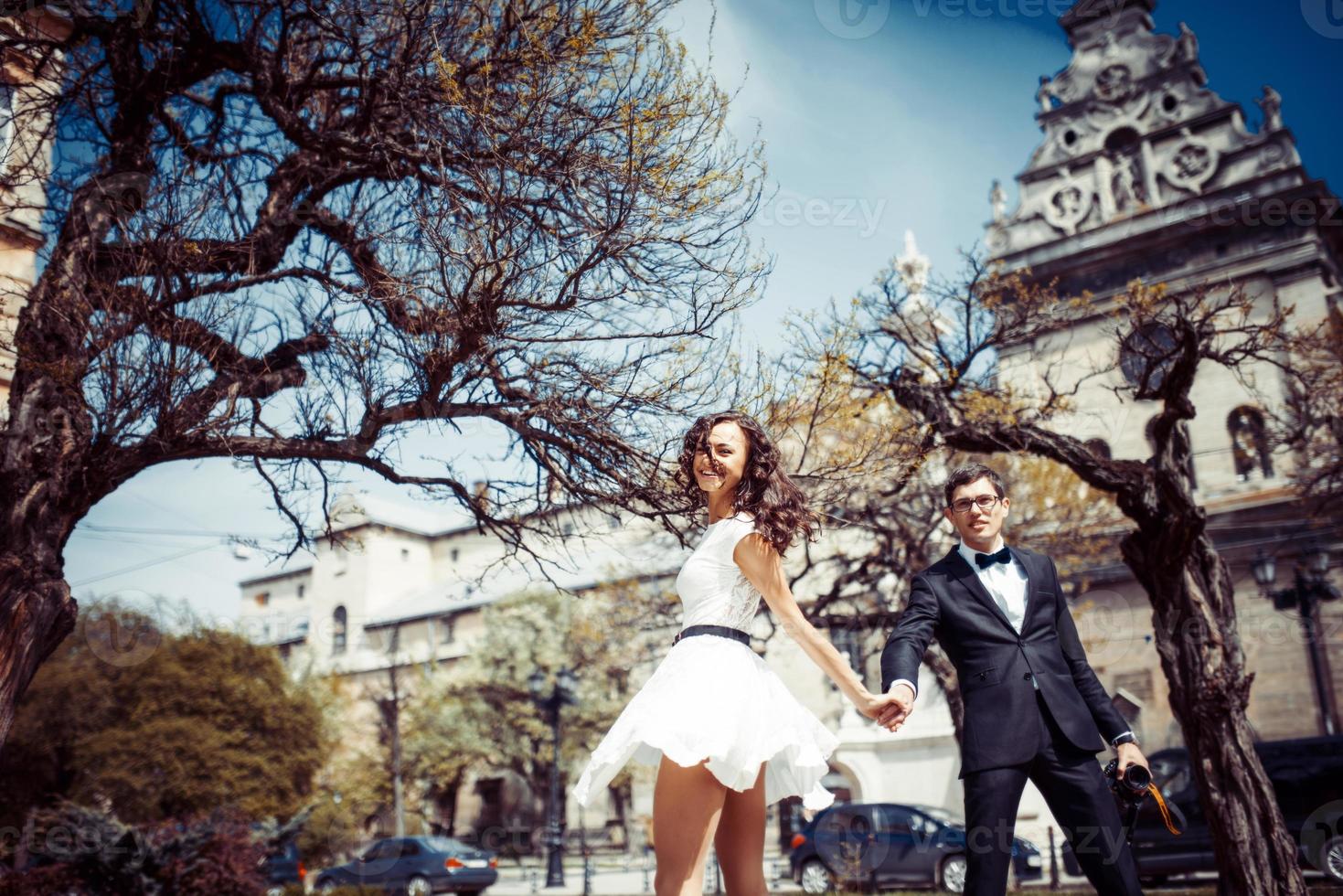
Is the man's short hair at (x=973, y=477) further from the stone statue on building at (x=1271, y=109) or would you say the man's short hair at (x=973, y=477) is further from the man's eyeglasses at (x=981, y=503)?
the stone statue on building at (x=1271, y=109)

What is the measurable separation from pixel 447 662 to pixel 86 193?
151ft

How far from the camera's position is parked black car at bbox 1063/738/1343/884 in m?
13.7

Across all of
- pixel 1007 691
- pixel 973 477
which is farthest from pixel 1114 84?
pixel 1007 691

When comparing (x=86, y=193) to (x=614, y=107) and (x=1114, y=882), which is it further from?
(x=1114, y=882)

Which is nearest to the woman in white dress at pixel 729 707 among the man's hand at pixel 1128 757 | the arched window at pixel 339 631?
the man's hand at pixel 1128 757

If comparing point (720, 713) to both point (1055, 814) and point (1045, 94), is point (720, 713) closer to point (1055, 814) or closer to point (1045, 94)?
point (1055, 814)

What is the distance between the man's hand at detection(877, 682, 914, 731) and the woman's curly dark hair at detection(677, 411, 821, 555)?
696mm

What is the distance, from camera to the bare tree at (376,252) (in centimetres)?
698

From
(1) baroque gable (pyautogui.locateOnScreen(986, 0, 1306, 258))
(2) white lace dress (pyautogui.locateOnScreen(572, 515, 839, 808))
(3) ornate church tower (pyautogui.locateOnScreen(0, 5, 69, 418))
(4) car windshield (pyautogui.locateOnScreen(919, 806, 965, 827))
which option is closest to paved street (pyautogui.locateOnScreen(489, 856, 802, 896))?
(4) car windshield (pyautogui.locateOnScreen(919, 806, 965, 827))

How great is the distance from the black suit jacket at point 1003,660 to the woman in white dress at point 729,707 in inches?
19.4

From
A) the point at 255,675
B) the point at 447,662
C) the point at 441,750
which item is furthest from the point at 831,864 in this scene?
the point at 447,662

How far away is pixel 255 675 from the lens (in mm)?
31750

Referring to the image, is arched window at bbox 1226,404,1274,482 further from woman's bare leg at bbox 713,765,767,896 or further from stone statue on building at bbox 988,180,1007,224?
woman's bare leg at bbox 713,765,767,896

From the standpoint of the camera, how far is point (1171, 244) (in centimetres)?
3128
